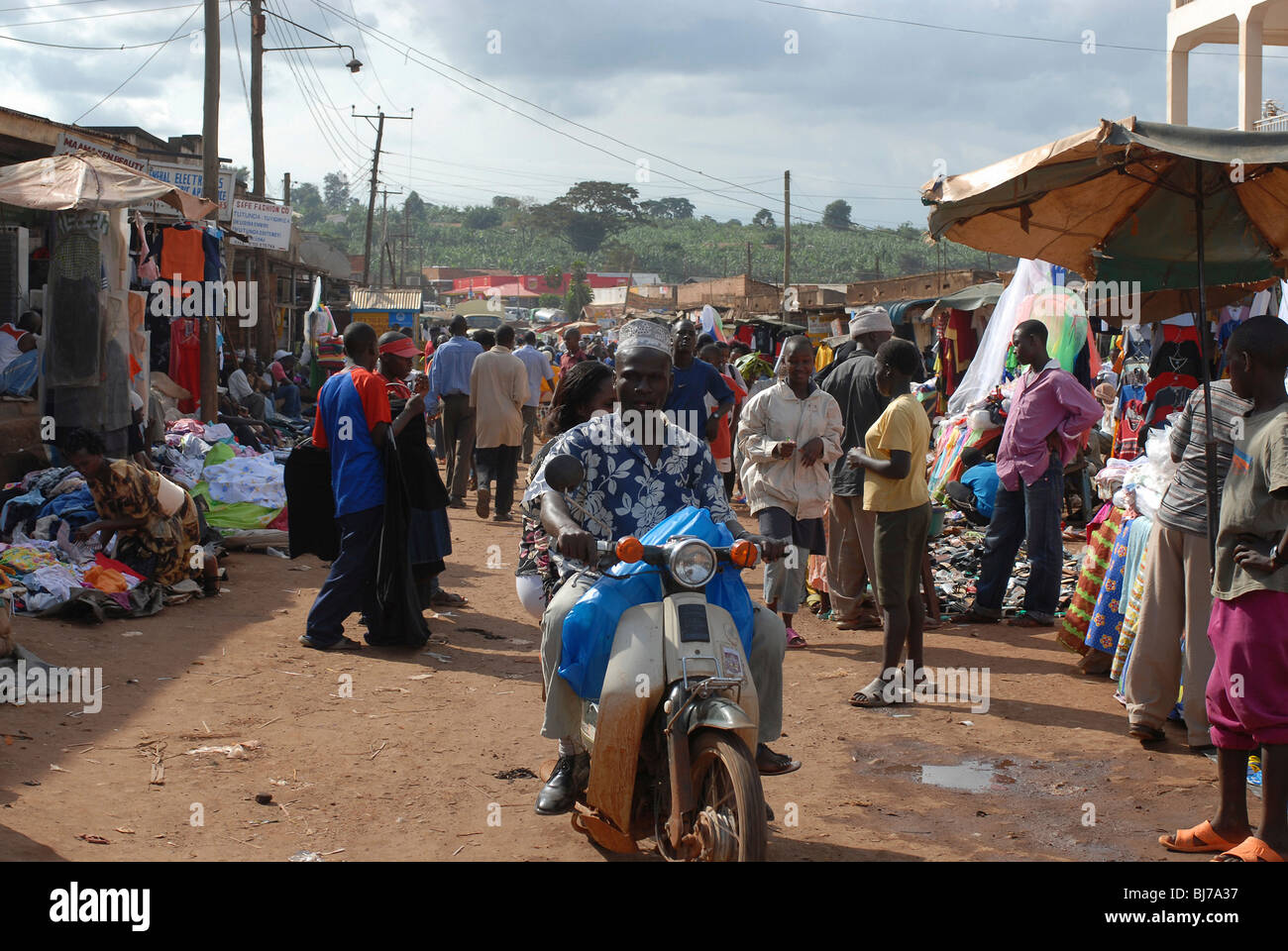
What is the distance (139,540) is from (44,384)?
280 cm

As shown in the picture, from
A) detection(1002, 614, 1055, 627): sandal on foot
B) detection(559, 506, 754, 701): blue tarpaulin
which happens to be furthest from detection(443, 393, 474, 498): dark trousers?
detection(559, 506, 754, 701): blue tarpaulin

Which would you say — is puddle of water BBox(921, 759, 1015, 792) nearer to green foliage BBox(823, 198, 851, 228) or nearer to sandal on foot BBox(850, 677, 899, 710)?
sandal on foot BBox(850, 677, 899, 710)

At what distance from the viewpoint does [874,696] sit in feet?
21.0

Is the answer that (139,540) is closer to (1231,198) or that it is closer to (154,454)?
(154,454)

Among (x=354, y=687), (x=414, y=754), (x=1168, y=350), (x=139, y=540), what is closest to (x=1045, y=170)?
(x=414, y=754)

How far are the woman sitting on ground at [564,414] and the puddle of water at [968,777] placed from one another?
6.56ft

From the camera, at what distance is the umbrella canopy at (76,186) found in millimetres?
9445

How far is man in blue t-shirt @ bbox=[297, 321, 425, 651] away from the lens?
7.27 meters

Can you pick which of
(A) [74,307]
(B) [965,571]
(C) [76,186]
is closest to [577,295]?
(A) [74,307]

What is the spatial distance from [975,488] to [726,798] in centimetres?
870

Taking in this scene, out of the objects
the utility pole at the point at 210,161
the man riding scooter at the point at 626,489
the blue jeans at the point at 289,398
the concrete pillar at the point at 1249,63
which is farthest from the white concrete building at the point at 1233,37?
the man riding scooter at the point at 626,489

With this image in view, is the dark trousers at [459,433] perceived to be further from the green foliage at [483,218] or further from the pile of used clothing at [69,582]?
the green foliage at [483,218]

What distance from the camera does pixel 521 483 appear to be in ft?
53.2

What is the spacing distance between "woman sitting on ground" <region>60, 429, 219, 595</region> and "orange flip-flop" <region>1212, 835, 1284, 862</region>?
275 inches
